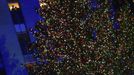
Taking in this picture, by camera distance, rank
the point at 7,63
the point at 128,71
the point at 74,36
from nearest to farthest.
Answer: the point at 74,36 < the point at 128,71 < the point at 7,63

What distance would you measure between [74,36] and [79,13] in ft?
3.00

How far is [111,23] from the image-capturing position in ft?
46.6

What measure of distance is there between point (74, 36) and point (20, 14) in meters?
7.31

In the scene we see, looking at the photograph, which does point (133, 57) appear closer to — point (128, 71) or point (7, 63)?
point (128, 71)

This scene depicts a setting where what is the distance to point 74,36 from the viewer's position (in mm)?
13609

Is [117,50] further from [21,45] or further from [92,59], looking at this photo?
[21,45]

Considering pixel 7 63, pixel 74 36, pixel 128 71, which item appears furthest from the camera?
pixel 7 63

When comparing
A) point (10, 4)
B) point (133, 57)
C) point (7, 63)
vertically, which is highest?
point (10, 4)

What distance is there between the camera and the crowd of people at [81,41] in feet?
44.8

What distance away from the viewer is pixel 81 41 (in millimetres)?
13648

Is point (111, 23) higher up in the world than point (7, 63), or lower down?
higher up

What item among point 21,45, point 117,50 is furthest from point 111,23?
point 21,45

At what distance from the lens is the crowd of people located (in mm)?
13656

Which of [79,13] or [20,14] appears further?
[20,14]
